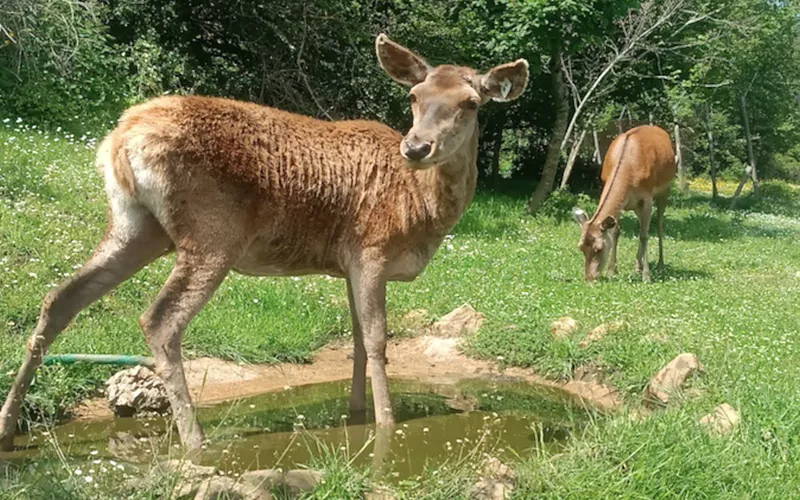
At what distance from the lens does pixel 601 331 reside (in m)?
7.20

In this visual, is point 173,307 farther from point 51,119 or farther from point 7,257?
point 51,119

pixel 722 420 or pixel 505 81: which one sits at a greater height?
pixel 505 81

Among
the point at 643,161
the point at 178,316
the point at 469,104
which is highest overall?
the point at 469,104

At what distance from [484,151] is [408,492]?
19788 millimetres

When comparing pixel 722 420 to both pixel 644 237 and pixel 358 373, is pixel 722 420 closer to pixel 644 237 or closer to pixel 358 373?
pixel 358 373

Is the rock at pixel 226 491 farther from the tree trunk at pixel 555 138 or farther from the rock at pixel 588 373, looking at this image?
the tree trunk at pixel 555 138

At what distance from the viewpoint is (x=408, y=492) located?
4012mm

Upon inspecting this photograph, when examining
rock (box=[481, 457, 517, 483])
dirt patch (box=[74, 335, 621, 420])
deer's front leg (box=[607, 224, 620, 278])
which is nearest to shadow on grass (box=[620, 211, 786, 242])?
deer's front leg (box=[607, 224, 620, 278])

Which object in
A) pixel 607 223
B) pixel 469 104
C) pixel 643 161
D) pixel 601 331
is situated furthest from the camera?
pixel 643 161

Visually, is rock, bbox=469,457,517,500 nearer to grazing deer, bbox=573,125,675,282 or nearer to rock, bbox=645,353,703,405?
rock, bbox=645,353,703,405

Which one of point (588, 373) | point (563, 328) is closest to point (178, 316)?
point (588, 373)

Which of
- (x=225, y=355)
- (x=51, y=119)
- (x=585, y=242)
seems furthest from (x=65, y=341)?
(x=51, y=119)

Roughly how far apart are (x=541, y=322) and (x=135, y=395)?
3711 millimetres

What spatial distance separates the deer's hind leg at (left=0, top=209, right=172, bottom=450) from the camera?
481cm
